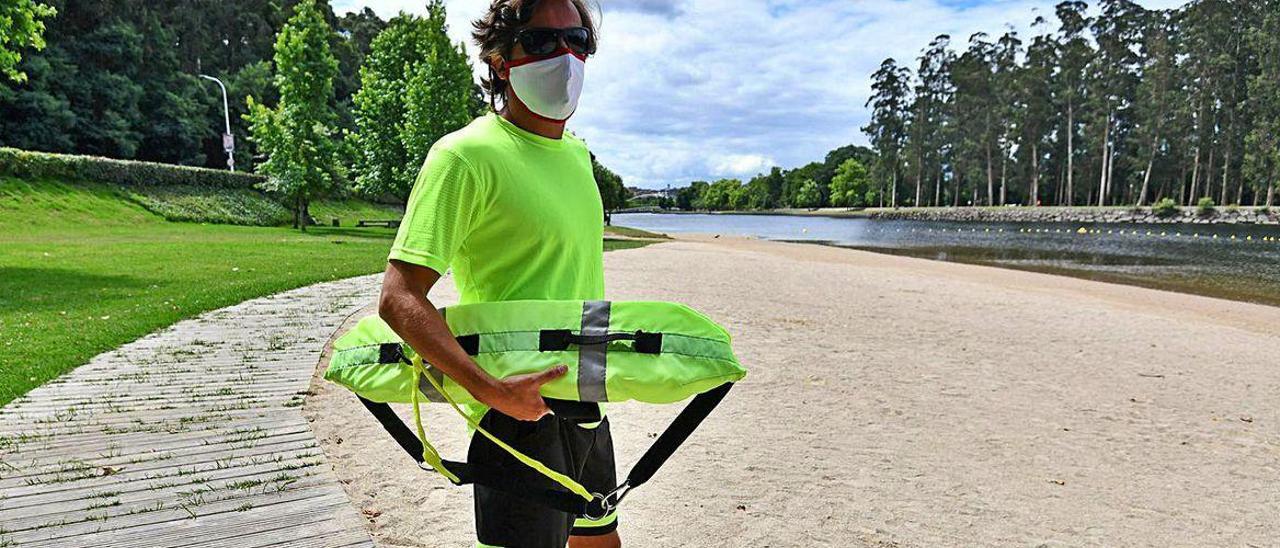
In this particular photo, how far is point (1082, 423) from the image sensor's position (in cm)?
690

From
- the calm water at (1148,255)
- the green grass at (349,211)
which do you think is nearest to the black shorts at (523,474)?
the calm water at (1148,255)

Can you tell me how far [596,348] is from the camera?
5.38 feet

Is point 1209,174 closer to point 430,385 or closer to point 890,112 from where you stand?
point 890,112

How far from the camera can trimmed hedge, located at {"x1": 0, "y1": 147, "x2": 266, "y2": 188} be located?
97.7 ft

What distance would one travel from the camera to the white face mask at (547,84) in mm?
1888

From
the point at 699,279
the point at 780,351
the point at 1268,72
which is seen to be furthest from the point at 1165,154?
the point at 780,351

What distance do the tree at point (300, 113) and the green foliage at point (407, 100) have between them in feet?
7.27

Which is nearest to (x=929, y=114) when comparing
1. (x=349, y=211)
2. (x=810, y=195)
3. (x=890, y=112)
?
(x=890, y=112)

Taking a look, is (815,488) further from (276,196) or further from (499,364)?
(276,196)

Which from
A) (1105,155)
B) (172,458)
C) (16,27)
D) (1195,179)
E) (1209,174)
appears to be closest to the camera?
(172,458)

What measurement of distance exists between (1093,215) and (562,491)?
84.0m

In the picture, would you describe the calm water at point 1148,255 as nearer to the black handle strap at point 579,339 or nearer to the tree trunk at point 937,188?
Answer: the black handle strap at point 579,339

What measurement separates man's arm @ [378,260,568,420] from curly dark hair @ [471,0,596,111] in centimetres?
65

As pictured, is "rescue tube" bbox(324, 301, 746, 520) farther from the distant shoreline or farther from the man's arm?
the distant shoreline
